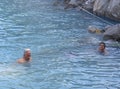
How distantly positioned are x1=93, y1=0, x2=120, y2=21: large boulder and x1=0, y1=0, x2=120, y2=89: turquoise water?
864mm

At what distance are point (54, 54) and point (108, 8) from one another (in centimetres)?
Result: 1141

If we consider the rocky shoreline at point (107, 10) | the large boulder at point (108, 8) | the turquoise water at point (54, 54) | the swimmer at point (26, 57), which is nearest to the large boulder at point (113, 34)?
the rocky shoreline at point (107, 10)

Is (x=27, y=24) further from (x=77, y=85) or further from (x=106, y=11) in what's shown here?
(x=77, y=85)

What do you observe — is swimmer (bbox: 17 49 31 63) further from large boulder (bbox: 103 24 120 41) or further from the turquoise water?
large boulder (bbox: 103 24 120 41)

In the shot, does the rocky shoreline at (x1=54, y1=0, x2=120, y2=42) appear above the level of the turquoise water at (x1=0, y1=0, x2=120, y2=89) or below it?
above

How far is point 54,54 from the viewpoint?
69.5 feet

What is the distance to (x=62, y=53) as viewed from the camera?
21.4 meters

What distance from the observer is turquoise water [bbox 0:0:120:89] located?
17.0 metres

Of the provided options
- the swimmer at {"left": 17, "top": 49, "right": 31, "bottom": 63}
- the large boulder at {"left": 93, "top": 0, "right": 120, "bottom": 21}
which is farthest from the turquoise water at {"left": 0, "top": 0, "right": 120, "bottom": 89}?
the large boulder at {"left": 93, "top": 0, "right": 120, "bottom": 21}

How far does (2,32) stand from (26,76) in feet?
30.5

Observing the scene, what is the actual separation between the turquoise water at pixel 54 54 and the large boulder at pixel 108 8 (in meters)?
0.86

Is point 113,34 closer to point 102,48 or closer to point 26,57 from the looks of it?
point 102,48

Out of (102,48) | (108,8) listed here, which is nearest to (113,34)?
(102,48)

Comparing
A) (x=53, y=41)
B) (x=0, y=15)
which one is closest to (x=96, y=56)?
(x=53, y=41)
